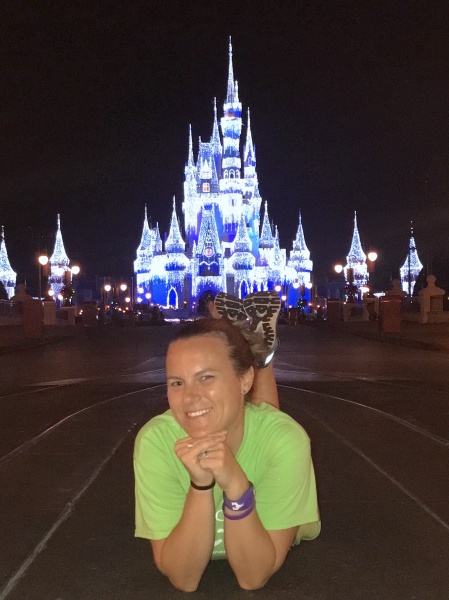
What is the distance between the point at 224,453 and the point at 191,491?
246 mm

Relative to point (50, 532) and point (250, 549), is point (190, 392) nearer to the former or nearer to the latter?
point (250, 549)

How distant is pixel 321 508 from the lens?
5.54 metres

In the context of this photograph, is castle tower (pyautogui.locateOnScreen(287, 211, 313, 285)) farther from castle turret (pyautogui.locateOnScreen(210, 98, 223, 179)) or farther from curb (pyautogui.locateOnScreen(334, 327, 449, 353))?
curb (pyautogui.locateOnScreen(334, 327, 449, 353))

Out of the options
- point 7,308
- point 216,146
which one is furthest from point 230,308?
point 216,146

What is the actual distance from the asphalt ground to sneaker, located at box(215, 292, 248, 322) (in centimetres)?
121

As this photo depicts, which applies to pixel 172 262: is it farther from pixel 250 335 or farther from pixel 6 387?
pixel 250 335

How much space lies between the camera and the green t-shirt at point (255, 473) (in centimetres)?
337

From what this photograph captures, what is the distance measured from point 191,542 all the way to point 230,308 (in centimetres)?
162

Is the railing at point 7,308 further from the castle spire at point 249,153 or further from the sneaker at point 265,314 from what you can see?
the castle spire at point 249,153

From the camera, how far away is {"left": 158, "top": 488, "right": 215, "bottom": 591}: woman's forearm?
3.05 m

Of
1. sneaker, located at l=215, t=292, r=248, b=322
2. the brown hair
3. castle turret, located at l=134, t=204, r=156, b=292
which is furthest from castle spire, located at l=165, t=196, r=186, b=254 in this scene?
the brown hair

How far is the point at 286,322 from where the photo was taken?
197 ft

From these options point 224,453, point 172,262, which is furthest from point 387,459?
point 172,262

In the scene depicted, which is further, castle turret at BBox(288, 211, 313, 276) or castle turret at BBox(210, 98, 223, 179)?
castle turret at BBox(288, 211, 313, 276)
